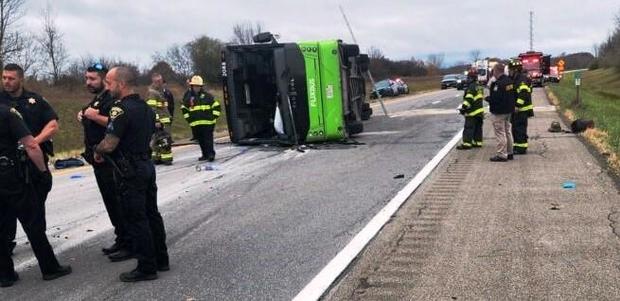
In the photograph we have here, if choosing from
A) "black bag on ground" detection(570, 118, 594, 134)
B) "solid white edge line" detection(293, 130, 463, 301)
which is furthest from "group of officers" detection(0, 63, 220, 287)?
"black bag on ground" detection(570, 118, 594, 134)

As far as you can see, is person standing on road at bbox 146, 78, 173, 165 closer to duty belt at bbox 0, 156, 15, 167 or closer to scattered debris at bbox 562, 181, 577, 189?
duty belt at bbox 0, 156, 15, 167

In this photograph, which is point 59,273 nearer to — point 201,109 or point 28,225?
point 28,225

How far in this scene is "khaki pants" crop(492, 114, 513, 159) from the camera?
Result: 1045cm

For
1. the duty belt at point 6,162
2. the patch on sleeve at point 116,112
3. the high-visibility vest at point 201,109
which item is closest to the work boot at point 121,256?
the duty belt at point 6,162

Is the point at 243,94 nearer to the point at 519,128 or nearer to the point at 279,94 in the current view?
the point at 279,94

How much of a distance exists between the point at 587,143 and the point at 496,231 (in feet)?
24.0

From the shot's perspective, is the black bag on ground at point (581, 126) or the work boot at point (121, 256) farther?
the black bag on ground at point (581, 126)

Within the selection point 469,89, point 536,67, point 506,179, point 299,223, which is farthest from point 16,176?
point 536,67

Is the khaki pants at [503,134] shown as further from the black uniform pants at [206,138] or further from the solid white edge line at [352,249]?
the black uniform pants at [206,138]

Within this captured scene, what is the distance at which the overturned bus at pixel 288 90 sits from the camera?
1327cm

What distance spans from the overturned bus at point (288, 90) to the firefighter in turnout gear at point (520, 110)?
12.5 ft

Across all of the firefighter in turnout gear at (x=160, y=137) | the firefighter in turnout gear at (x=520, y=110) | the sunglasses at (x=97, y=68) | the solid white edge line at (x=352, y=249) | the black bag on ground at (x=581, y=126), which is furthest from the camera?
the black bag on ground at (x=581, y=126)

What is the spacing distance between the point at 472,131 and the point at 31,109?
28.8 ft

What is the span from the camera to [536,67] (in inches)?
1918
